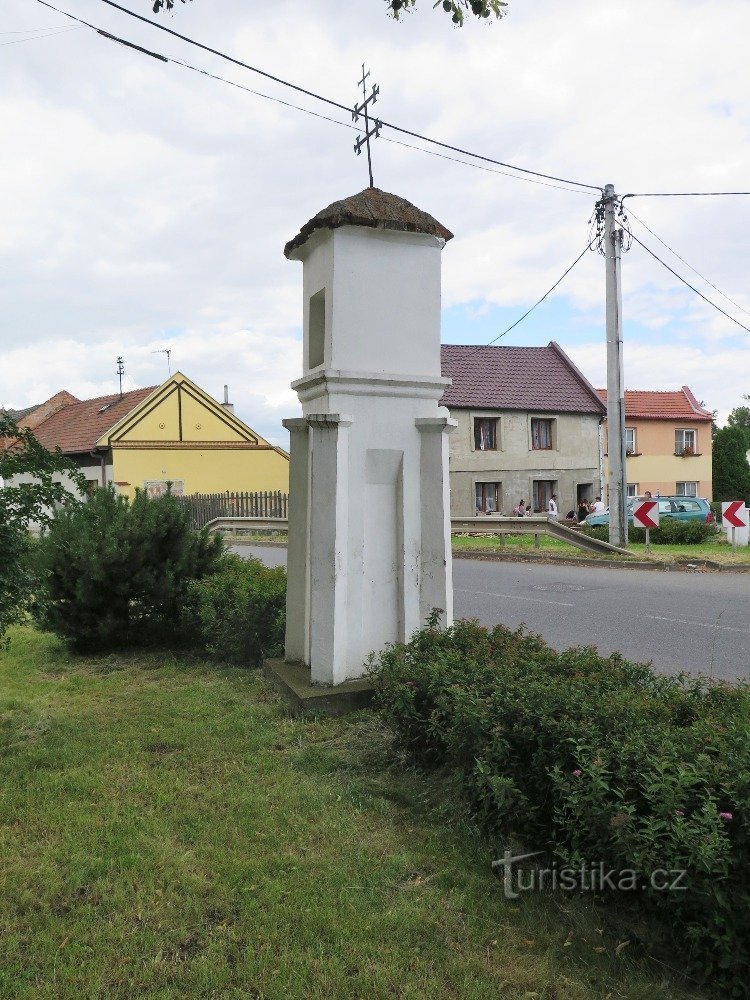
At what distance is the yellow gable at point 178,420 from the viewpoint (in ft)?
121

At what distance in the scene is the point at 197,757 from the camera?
14.8 feet

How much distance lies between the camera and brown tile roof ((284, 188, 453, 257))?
529 centimetres

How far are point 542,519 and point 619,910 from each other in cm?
1697

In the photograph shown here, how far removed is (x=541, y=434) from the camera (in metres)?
36.7

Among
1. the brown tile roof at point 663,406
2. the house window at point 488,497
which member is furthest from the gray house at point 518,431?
the brown tile roof at point 663,406

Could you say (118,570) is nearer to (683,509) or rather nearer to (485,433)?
(683,509)

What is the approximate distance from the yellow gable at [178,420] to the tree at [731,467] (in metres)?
27.8

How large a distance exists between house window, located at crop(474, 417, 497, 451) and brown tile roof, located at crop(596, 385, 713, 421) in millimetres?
9368

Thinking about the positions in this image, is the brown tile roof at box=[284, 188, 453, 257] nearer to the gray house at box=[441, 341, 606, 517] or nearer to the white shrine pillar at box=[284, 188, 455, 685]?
the white shrine pillar at box=[284, 188, 455, 685]

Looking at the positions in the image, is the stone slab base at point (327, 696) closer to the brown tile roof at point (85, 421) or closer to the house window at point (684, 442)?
the brown tile roof at point (85, 421)

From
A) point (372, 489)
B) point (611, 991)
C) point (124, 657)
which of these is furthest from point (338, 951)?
point (124, 657)

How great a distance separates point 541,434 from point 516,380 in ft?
8.90

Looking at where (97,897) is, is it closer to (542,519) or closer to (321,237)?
(321,237)

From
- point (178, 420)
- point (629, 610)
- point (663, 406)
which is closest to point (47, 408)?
point (178, 420)
